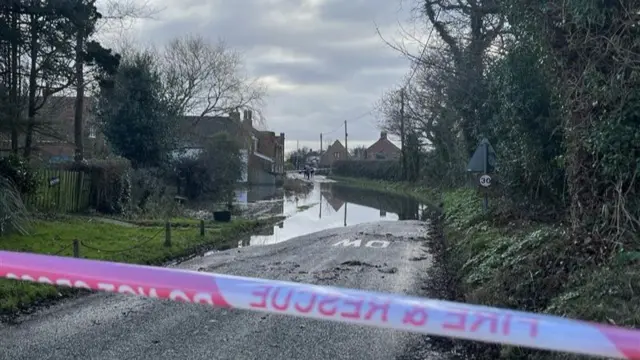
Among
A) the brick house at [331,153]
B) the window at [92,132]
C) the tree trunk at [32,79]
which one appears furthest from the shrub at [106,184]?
the brick house at [331,153]

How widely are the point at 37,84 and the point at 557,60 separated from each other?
16.7 m

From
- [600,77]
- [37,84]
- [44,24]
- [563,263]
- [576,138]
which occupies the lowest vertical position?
[563,263]

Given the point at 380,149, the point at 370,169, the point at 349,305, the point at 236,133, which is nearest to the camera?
the point at 349,305

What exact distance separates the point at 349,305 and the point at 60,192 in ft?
70.0

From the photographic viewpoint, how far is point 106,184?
79.2ft

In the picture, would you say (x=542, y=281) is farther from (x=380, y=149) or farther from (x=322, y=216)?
(x=380, y=149)

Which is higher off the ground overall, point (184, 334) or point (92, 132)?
point (92, 132)

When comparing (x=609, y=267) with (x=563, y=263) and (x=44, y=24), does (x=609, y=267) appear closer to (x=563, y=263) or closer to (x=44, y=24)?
(x=563, y=263)

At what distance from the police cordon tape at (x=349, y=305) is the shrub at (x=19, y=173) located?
52.4ft

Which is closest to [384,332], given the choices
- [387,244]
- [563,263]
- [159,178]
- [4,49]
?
[563,263]

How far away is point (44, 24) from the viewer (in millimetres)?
17141

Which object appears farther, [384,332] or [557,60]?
[557,60]

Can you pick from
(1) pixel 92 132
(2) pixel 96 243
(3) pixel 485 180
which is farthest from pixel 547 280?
(1) pixel 92 132

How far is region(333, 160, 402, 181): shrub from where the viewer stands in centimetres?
6782
